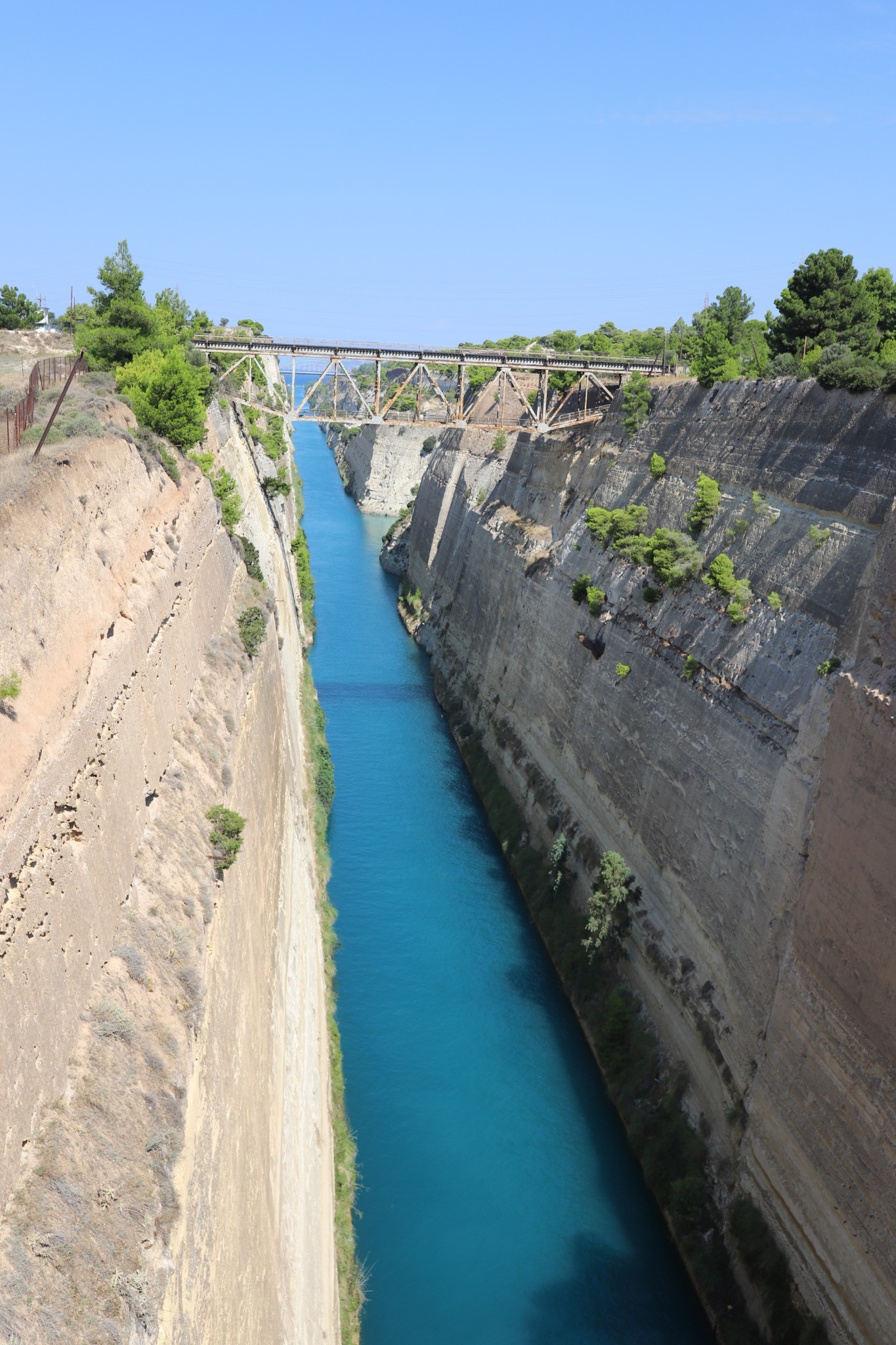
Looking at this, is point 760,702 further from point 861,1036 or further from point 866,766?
point 861,1036

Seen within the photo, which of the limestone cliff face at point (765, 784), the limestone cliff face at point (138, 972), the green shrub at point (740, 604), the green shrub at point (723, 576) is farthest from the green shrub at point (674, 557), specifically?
the limestone cliff face at point (138, 972)

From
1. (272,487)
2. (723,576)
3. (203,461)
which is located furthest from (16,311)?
(723,576)

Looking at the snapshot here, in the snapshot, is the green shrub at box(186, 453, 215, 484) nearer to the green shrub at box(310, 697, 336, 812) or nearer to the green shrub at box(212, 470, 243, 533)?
the green shrub at box(212, 470, 243, 533)

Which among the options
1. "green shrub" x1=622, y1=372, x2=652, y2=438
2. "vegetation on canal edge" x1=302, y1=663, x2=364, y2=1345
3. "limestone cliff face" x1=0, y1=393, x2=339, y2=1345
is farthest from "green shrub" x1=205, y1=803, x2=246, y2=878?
"green shrub" x1=622, y1=372, x2=652, y2=438

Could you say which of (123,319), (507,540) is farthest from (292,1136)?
(507,540)

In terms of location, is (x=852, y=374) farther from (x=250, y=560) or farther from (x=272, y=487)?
(x=272, y=487)
